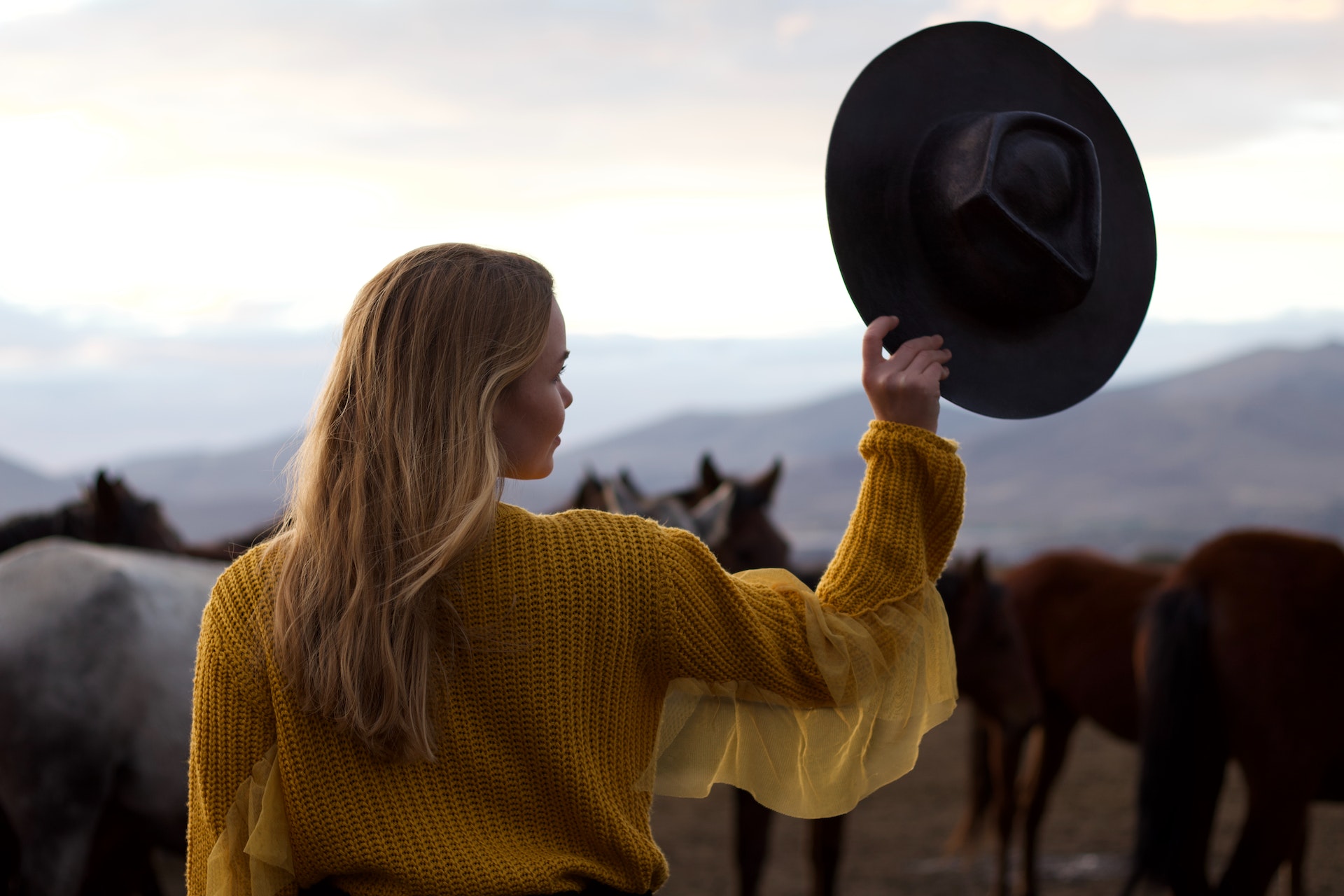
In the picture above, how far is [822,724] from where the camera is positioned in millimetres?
1540

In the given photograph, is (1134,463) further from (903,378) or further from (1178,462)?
A: (903,378)

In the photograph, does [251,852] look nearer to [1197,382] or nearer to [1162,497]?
[1162,497]

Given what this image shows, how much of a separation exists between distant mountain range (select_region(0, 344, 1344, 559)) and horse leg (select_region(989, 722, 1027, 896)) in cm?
7153

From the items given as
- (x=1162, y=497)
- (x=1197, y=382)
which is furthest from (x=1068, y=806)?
(x=1197, y=382)

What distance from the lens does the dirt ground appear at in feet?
20.9

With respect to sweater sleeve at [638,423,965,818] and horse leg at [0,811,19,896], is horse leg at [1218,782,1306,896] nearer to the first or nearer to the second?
sweater sleeve at [638,423,965,818]

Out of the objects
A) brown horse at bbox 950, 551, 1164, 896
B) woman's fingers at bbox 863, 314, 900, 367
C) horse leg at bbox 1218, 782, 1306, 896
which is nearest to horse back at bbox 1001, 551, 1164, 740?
brown horse at bbox 950, 551, 1164, 896

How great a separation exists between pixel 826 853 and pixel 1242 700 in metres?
1.96

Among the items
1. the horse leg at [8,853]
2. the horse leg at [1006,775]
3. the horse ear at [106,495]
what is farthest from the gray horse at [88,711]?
the horse leg at [1006,775]

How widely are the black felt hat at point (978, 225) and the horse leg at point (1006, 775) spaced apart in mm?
4980

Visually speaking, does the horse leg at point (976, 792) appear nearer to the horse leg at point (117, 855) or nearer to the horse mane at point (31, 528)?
the horse leg at point (117, 855)

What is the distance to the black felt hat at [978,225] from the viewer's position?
1.56 meters

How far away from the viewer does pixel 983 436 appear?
512 feet

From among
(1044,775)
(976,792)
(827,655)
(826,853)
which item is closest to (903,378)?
(827,655)
